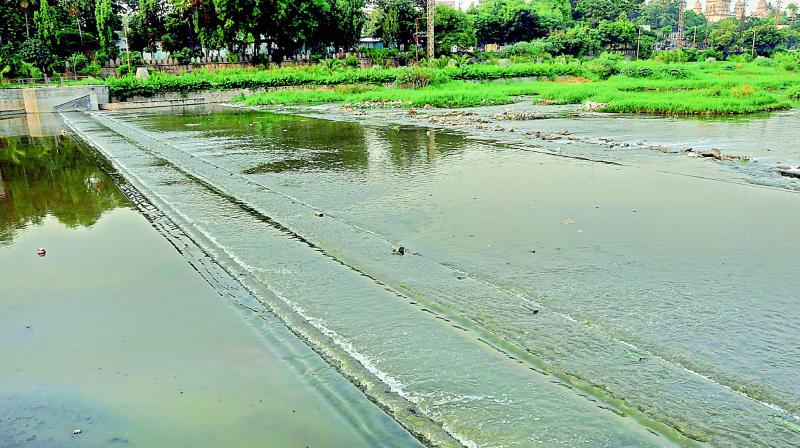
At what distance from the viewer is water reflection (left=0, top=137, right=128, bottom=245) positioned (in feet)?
Result: 28.1

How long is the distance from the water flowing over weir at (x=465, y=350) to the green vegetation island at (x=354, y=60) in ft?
59.5

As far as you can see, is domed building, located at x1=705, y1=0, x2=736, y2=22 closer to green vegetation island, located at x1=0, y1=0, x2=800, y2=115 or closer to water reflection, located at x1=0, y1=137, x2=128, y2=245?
green vegetation island, located at x1=0, y1=0, x2=800, y2=115

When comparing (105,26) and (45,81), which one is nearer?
(45,81)

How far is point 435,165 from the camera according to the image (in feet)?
38.3

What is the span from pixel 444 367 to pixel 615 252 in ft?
9.74

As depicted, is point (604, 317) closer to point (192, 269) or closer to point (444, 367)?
point (444, 367)

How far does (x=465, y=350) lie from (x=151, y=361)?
2.09 meters

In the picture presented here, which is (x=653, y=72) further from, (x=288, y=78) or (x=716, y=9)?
(x=716, y=9)

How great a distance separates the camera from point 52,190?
10477 millimetres

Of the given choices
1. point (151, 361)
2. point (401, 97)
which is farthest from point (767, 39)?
point (151, 361)

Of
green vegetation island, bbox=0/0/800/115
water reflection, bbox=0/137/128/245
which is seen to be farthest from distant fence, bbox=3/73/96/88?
water reflection, bbox=0/137/128/245

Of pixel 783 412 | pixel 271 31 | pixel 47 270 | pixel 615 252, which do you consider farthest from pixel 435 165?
pixel 271 31

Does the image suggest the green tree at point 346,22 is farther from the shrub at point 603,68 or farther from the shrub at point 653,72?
the shrub at point 653,72

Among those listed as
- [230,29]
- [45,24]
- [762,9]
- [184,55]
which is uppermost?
[762,9]
